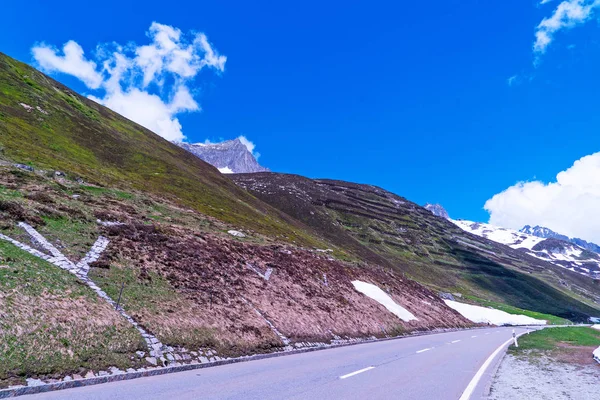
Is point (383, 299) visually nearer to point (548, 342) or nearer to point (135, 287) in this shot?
point (548, 342)

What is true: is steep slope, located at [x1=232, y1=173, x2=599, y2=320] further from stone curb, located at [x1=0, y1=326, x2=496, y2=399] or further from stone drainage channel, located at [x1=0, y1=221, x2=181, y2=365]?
stone drainage channel, located at [x1=0, y1=221, x2=181, y2=365]

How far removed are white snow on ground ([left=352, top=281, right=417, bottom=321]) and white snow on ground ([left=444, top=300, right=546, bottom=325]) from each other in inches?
1358

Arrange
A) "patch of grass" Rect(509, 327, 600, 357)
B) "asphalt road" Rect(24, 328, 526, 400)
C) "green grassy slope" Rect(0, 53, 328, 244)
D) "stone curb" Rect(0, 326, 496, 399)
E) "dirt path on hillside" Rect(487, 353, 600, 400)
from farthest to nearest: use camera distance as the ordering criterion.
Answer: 1. "green grassy slope" Rect(0, 53, 328, 244)
2. "patch of grass" Rect(509, 327, 600, 357)
3. "dirt path on hillside" Rect(487, 353, 600, 400)
4. "asphalt road" Rect(24, 328, 526, 400)
5. "stone curb" Rect(0, 326, 496, 399)

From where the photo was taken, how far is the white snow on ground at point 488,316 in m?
77.9

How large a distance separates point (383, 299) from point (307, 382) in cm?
3398

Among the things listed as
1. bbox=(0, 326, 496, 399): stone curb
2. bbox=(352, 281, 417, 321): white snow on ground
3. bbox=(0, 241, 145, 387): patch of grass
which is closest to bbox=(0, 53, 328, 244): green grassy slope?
bbox=(352, 281, 417, 321): white snow on ground

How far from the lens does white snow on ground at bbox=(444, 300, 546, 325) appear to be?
77.9m

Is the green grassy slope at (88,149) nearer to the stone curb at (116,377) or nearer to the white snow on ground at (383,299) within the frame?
the white snow on ground at (383,299)

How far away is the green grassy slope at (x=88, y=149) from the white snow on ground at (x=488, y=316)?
121 feet

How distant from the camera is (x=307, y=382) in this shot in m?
12.7

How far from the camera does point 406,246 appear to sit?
17212 centimetres

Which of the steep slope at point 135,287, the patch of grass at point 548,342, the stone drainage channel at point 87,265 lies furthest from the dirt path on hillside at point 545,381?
the stone drainage channel at point 87,265

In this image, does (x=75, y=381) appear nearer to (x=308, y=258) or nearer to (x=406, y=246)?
(x=308, y=258)

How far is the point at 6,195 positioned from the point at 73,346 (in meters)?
19.2
